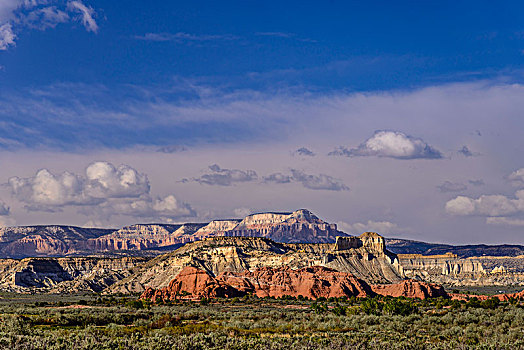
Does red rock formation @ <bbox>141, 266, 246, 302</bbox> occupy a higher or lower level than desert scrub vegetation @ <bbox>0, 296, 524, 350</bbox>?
lower

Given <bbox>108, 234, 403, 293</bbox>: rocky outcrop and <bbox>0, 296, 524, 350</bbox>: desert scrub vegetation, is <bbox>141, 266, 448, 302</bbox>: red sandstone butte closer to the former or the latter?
<bbox>108, 234, 403, 293</bbox>: rocky outcrop

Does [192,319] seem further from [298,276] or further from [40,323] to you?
[298,276]

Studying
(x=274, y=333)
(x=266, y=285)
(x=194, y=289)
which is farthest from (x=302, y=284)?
(x=274, y=333)

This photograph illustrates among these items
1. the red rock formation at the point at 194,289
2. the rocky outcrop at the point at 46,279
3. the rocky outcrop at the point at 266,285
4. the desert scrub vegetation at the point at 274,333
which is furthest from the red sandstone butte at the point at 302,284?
the desert scrub vegetation at the point at 274,333

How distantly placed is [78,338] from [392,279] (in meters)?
149

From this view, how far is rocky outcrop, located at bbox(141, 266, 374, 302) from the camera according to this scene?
13188 centimetres

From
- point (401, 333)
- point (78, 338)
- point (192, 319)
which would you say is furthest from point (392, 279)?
point (78, 338)

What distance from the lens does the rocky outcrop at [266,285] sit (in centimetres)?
13188

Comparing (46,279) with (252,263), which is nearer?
(252,263)

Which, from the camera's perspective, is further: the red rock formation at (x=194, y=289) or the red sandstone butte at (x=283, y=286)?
the red sandstone butte at (x=283, y=286)

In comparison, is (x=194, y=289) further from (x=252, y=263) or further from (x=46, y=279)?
(x=46, y=279)

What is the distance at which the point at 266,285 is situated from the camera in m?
143

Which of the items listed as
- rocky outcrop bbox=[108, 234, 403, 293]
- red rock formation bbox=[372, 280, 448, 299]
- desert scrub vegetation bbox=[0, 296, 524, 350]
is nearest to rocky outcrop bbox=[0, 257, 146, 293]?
rocky outcrop bbox=[108, 234, 403, 293]

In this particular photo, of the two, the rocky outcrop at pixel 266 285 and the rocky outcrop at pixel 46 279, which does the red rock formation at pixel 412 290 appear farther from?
the rocky outcrop at pixel 46 279
